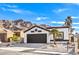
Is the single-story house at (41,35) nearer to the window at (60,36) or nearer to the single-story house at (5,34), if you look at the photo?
the window at (60,36)

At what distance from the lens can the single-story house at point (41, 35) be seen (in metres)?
4.20

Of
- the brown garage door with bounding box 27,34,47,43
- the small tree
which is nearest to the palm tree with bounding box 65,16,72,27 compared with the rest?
the brown garage door with bounding box 27,34,47,43

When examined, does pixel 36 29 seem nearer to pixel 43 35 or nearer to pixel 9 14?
pixel 43 35

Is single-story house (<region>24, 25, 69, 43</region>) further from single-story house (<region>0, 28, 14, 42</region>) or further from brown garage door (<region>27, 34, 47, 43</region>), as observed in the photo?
single-story house (<region>0, 28, 14, 42</region>)

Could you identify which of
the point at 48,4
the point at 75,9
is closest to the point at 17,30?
the point at 48,4

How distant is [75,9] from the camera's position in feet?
13.7

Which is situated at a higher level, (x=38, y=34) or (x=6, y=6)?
(x=6, y=6)

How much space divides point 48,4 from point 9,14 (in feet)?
1.64

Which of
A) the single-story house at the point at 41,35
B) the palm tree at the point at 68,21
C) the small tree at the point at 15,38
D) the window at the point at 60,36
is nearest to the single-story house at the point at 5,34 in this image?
the small tree at the point at 15,38

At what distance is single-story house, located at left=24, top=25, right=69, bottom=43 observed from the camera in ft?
13.8

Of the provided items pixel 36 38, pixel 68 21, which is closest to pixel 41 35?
pixel 36 38

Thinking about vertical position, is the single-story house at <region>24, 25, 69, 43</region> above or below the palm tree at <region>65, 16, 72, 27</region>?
below

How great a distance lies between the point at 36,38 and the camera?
4.27 metres

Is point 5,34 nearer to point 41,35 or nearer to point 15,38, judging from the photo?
point 15,38
